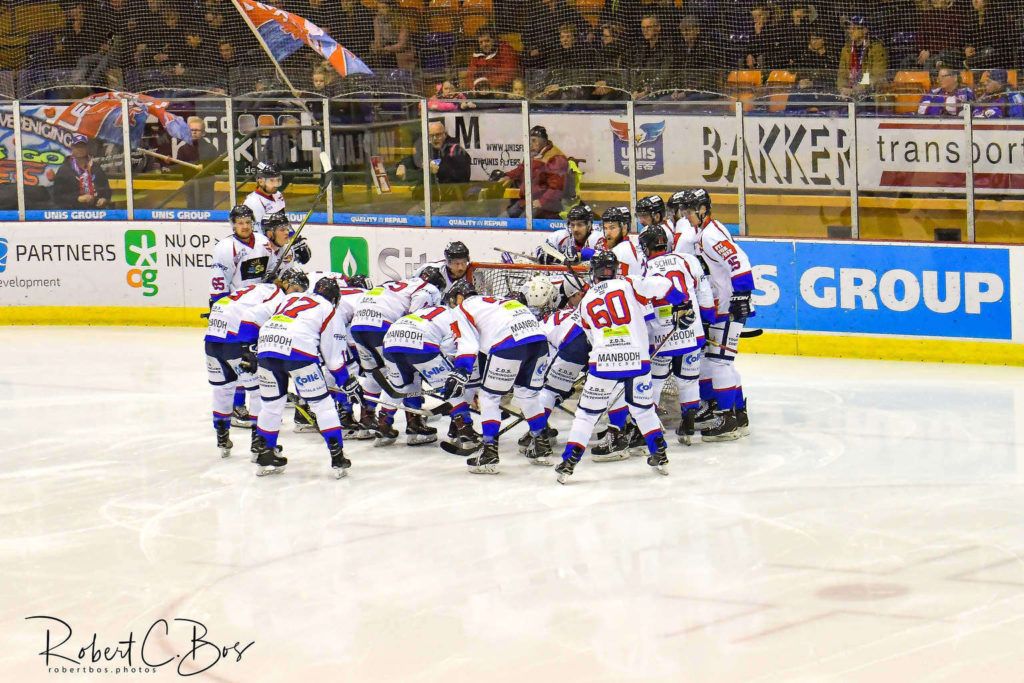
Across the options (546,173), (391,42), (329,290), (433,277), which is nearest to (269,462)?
(329,290)

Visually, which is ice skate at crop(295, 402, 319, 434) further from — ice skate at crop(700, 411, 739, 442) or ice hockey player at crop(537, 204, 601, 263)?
ice skate at crop(700, 411, 739, 442)

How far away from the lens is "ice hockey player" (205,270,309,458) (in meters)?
8.73

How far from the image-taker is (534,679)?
Result: 5410 mm

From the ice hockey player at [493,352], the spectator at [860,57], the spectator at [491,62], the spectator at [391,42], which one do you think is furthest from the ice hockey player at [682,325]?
the spectator at [391,42]

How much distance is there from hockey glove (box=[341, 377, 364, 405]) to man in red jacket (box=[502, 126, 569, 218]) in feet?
10.9

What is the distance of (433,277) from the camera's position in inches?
360

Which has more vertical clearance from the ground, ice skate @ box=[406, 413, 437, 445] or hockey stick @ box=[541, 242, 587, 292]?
hockey stick @ box=[541, 242, 587, 292]

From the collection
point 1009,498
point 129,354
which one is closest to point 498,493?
point 1009,498

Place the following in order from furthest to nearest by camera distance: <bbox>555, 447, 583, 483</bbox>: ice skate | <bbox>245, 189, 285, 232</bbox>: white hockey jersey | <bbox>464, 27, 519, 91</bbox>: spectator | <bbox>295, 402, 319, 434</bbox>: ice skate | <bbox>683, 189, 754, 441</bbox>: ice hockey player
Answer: <bbox>464, 27, 519, 91</bbox>: spectator < <bbox>245, 189, 285, 232</bbox>: white hockey jersey < <bbox>295, 402, 319, 434</bbox>: ice skate < <bbox>683, 189, 754, 441</bbox>: ice hockey player < <bbox>555, 447, 583, 483</bbox>: ice skate

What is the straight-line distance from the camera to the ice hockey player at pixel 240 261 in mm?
10016

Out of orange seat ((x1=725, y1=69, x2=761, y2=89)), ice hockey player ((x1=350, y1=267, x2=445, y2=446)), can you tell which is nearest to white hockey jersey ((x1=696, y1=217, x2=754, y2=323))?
ice hockey player ((x1=350, y1=267, x2=445, y2=446))

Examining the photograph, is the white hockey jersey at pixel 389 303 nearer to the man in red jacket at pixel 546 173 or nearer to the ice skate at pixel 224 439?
the ice skate at pixel 224 439

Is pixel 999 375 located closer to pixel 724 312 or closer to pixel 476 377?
pixel 724 312

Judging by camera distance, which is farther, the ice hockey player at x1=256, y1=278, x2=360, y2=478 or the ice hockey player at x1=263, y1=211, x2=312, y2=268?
the ice hockey player at x1=263, y1=211, x2=312, y2=268
